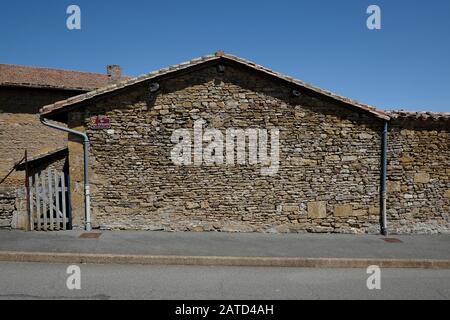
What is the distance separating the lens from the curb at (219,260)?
666 centimetres

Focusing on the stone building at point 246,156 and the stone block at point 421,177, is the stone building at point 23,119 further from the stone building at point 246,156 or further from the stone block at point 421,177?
the stone block at point 421,177

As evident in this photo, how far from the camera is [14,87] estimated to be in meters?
17.0

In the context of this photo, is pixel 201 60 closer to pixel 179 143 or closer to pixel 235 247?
pixel 179 143

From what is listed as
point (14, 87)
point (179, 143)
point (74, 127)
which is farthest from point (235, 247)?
point (14, 87)

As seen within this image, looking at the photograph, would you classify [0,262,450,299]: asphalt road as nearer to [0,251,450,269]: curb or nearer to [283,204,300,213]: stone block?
[0,251,450,269]: curb

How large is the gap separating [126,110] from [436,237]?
8.66 meters

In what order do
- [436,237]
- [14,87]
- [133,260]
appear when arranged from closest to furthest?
[133,260], [436,237], [14,87]

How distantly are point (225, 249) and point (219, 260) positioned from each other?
71 cm

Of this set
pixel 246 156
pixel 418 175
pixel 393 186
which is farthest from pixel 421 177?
pixel 246 156

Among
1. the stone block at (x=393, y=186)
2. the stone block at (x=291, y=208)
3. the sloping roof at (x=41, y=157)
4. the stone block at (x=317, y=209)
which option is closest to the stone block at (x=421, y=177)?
the stone block at (x=393, y=186)

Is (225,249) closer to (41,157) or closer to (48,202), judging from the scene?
(48,202)

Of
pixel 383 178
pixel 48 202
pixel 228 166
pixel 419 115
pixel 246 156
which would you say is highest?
pixel 419 115

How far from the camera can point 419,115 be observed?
31.0 feet

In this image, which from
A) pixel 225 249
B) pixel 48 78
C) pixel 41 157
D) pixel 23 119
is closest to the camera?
pixel 225 249
